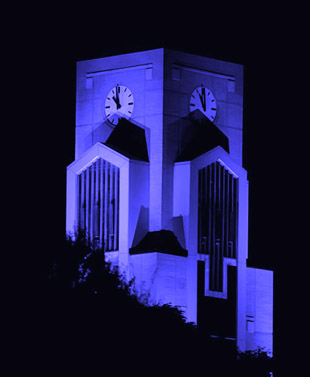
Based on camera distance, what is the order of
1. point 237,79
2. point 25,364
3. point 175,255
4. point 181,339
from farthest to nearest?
point 237,79
point 175,255
point 181,339
point 25,364

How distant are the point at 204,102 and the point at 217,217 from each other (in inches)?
190

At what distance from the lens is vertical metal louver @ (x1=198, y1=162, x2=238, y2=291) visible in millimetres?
59406

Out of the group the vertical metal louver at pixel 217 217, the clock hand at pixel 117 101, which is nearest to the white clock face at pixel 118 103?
the clock hand at pixel 117 101

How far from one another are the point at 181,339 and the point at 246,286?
42.3ft

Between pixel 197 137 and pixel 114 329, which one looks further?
pixel 197 137

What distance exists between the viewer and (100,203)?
194ft

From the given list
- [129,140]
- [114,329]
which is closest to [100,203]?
[129,140]

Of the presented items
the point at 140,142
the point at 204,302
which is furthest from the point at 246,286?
the point at 140,142

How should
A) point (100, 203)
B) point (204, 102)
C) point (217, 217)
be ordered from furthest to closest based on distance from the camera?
point (204, 102)
point (217, 217)
point (100, 203)

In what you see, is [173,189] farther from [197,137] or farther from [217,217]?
[197,137]

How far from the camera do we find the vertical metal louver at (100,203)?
5872 centimetres

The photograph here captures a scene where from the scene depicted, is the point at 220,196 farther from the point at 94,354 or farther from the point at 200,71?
the point at 94,354

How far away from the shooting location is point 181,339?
4828 centimetres

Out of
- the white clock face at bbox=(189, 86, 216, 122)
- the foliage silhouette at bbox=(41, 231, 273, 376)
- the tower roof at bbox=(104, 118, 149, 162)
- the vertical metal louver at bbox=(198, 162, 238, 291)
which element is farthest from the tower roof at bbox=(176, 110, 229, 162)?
the foliage silhouette at bbox=(41, 231, 273, 376)
